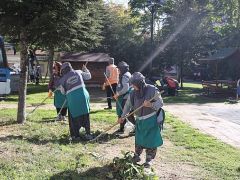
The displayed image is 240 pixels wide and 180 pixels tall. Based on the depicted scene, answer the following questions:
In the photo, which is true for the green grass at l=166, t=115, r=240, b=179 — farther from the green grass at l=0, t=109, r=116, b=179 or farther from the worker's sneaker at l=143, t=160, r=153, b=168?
the green grass at l=0, t=109, r=116, b=179

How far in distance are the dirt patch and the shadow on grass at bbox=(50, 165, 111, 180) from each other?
447cm

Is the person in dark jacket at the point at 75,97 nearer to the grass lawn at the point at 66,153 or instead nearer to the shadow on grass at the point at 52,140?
the shadow on grass at the point at 52,140

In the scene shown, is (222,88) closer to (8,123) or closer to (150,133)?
(8,123)

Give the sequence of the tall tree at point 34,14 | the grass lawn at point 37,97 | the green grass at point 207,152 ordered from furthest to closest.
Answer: the grass lawn at point 37,97, the tall tree at point 34,14, the green grass at point 207,152

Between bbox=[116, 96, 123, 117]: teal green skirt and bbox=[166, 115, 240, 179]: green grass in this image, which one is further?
bbox=[116, 96, 123, 117]: teal green skirt

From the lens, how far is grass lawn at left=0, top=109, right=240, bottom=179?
7168mm

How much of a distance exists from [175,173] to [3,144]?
339 cm

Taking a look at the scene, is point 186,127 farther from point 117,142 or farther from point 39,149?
point 39,149

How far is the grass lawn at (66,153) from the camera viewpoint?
717 cm

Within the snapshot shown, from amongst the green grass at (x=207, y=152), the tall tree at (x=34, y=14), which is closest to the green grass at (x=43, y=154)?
the green grass at (x=207, y=152)

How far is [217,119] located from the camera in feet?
52.6

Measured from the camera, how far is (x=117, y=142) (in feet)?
34.4

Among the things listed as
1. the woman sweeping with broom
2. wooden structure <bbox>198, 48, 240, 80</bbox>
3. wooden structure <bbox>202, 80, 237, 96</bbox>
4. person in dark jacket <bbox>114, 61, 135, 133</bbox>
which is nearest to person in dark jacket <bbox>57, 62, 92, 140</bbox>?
person in dark jacket <bbox>114, 61, 135, 133</bbox>

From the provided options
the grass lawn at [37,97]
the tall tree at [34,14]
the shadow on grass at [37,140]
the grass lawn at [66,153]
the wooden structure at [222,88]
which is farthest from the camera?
the wooden structure at [222,88]
